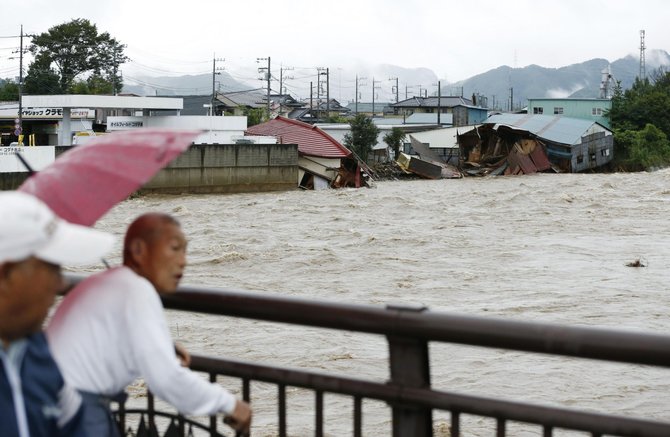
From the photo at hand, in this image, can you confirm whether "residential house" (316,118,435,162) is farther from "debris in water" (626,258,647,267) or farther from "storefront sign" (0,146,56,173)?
"debris in water" (626,258,647,267)

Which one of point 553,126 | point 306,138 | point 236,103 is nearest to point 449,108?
point 236,103

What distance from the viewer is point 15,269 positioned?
195cm

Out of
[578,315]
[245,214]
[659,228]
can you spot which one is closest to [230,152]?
[245,214]

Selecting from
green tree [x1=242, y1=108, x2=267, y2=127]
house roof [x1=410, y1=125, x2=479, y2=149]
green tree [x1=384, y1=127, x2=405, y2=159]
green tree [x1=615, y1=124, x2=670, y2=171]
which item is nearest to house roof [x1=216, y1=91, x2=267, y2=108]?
green tree [x1=242, y1=108, x2=267, y2=127]

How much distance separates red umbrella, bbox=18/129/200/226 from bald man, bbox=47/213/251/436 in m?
0.18

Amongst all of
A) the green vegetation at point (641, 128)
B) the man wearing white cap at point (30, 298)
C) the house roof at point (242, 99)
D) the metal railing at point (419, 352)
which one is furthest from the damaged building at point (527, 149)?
the man wearing white cap at point (30, 298)

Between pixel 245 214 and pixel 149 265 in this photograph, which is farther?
pixel 245 214

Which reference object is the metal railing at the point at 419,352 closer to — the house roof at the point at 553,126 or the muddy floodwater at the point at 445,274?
the muddy floodwater at the point at 445,274

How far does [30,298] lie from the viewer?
2.00 m

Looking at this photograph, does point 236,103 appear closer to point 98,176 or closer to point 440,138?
point 440,138

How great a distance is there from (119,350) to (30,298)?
405mm

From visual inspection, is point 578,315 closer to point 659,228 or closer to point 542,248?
point 542,248

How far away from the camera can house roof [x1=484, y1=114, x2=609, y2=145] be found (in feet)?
174

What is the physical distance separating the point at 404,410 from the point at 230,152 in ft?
125
